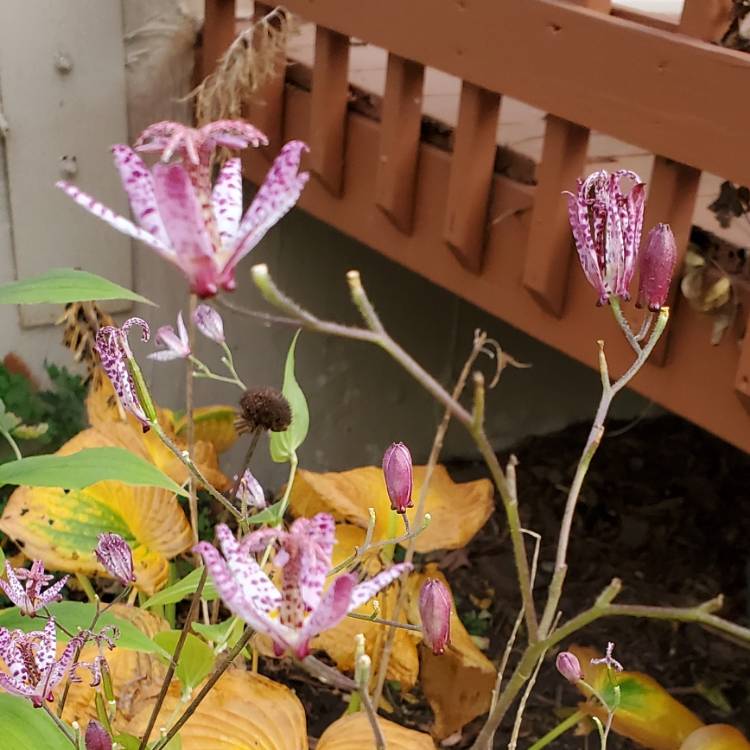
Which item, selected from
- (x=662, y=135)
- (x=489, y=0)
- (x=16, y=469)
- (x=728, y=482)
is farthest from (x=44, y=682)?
(x=728, y=482)

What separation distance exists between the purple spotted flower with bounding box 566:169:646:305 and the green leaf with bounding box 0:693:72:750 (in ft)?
1.37

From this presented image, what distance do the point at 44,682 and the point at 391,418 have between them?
5.42ft

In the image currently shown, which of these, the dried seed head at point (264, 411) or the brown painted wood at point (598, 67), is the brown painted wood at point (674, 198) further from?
the dried seed head at point (264, 411)

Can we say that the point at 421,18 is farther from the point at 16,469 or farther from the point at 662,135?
the point at 16,469

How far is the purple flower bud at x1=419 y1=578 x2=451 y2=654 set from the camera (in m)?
0.48

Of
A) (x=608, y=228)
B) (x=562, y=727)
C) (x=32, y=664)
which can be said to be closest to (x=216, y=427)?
(x=562, y=727)

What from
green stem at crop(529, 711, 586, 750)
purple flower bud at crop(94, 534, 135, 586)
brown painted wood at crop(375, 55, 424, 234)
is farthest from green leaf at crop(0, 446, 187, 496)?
brown painted wood at crop(375, 55, 424, 234)

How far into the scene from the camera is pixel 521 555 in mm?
384

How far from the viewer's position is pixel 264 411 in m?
0.62

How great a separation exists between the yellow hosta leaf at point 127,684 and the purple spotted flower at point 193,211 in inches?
26.0

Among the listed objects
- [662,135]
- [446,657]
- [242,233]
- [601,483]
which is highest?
[242,233]

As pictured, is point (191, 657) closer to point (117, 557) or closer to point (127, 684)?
point (117, 557)

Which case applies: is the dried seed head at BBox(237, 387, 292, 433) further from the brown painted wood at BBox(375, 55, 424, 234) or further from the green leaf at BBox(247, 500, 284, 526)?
the brown painted wood at BBox(375, 55, 424, 234)

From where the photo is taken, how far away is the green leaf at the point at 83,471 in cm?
64
